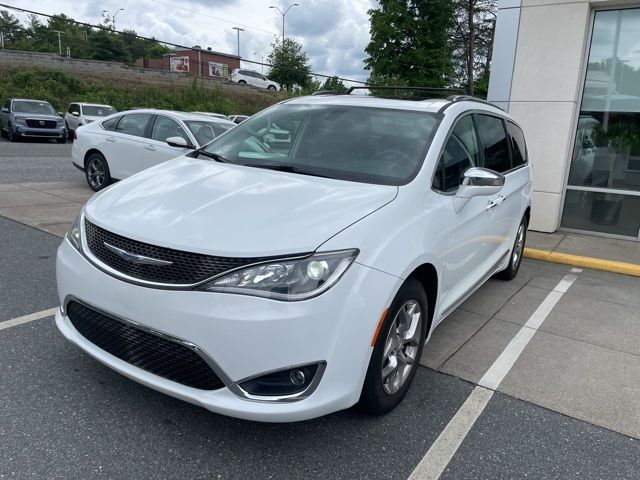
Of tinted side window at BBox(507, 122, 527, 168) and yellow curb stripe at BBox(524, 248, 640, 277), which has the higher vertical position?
tinted side window at BBox(507, 122, 527, 168)

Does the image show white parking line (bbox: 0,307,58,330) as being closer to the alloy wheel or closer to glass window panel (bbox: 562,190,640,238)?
the alloy wheel

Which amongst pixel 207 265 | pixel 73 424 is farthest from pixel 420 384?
pixel 73 424

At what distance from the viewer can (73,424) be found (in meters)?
2.59

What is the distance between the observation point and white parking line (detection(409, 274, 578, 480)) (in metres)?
2.47

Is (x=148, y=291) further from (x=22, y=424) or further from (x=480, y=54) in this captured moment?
(x=480, y=54)

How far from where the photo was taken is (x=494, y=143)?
14.6 feet

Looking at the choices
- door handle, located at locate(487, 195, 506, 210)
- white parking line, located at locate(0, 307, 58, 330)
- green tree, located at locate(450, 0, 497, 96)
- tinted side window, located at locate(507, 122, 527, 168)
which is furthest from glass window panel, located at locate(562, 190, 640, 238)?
green tree, located at locate(450, 0, 497, 96)

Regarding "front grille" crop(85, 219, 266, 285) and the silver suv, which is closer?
"front grille" crop(85, 219, 266, 285)

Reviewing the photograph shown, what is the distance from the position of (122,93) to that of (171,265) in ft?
120

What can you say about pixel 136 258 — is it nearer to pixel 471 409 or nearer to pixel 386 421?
pixel 386 421

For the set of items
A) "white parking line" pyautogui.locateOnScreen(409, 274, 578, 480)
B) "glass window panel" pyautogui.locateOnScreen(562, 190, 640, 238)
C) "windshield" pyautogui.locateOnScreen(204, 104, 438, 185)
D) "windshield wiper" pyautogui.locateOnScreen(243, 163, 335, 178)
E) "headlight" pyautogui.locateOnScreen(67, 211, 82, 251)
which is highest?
"windshield" pyautogui.locateOnScreen(204, 104, 438, 185)

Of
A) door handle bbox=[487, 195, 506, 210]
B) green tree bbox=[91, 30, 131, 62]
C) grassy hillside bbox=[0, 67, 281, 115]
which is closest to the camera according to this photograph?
door handle bbox=[487, 195, 506, 210]

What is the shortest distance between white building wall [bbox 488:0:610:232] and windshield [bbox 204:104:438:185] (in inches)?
198

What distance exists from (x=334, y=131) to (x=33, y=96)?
32059 mm
